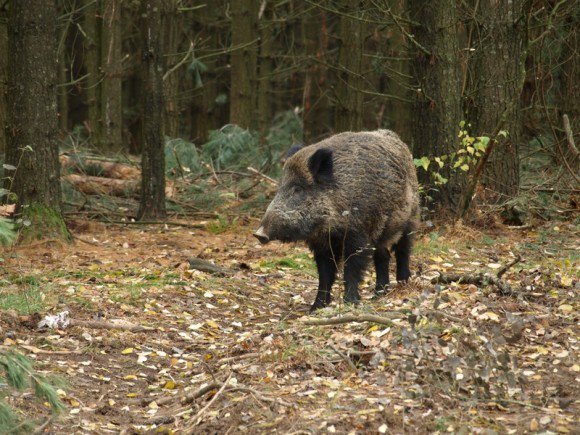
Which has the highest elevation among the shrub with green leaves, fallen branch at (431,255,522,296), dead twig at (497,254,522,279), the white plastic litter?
the shrub with green leaves

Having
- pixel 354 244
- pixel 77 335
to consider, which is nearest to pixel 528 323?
pixel 354 244

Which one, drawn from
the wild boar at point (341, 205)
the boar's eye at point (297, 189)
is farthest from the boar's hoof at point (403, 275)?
the boar's eye at point (297, 189)

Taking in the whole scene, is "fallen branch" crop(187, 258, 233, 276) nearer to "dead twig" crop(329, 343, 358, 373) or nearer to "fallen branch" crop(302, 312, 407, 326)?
"fallen branch" crop(302, 312, 407, 326)

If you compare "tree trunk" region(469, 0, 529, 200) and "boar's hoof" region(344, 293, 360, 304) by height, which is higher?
"tree trunk" region(469, 0, 529, 200)

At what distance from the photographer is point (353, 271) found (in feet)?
28.1

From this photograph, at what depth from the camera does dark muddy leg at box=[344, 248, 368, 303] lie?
8.53 meters

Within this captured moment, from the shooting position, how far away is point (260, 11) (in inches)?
819

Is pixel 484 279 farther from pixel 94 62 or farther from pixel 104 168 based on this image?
pixel 94 62

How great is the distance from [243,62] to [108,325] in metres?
13.1

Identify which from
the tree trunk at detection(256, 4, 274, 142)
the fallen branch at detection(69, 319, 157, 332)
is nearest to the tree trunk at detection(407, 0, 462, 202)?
the fallen branch at detection(69, 319, 157, 332)

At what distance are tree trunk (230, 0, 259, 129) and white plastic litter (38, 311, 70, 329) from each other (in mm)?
12601

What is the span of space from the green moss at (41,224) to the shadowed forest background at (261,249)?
0.03m

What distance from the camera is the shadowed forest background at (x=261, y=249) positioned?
5.63 meters

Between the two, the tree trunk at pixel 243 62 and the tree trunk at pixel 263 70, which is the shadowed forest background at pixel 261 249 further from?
the tree trunk at pixel 263 70
